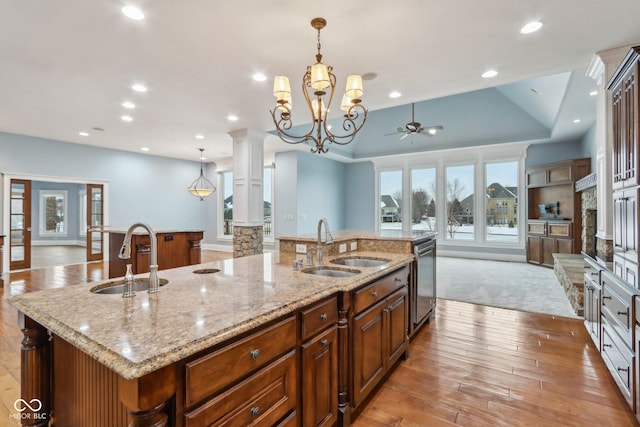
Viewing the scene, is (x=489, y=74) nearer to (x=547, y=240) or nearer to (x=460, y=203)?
(x=547, y=240)

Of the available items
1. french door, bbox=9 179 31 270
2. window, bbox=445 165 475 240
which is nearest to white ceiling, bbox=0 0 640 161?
french door, bbox=9 179 31 270

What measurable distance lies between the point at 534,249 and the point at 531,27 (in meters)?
5.92

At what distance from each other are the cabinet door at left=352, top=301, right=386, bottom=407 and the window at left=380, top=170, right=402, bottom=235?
25.1 feet

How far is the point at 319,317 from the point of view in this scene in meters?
1.58

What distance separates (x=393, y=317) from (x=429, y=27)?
8.14 ft

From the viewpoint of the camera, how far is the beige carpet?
4.14 metres

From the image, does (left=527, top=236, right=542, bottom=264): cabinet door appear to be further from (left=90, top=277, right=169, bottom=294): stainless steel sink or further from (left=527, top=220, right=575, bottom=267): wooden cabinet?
(left=90, top=277, right=169, bottom=294): stainless steel sink

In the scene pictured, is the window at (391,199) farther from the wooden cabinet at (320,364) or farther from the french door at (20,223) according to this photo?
the french door at (20,223)

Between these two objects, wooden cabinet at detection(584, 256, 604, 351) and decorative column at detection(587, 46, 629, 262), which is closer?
wooden cabinet at detection(584, 256, 604, 351)

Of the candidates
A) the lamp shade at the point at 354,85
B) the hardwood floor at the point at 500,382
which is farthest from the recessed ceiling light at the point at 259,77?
the hardwood floor at the point at 500,382

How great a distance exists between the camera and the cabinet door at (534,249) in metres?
6.89

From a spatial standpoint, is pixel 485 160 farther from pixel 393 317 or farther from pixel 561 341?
pixel 393 317

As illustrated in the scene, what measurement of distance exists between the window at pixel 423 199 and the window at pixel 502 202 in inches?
55.8

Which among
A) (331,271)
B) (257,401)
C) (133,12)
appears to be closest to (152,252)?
(257,401)
